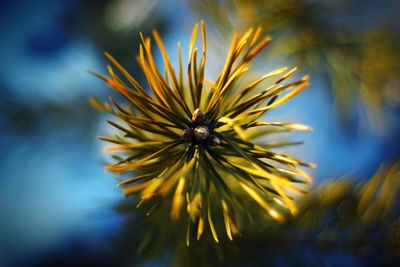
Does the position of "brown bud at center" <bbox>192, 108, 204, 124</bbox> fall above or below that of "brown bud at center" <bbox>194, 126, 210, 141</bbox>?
above

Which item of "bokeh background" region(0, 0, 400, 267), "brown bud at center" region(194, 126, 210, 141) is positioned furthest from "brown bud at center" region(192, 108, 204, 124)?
"bokeh background" region(0, 0, 400, 267)

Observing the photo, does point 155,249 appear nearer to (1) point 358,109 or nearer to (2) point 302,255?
(2) point 302,255

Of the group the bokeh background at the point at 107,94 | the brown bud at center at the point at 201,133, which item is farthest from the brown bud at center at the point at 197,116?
the bokeh background at the point at 107,94

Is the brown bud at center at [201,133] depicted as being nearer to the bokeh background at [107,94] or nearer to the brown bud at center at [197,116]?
the brown bud at center at [197,116]

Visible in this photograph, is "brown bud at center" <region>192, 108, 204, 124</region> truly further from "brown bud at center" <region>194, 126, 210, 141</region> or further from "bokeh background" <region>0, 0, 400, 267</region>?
"bokeh background" <region>0, 0, 400, 267</region>

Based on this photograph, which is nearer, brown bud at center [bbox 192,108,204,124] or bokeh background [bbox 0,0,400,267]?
brown bud at center [bbox 192,108,204,124]

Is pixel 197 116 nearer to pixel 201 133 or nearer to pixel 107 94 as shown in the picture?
pixel 201 133

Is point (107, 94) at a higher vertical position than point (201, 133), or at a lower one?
higher

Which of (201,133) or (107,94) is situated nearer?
(201,133)

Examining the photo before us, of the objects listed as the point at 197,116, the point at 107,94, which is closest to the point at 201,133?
the point at 197,116
